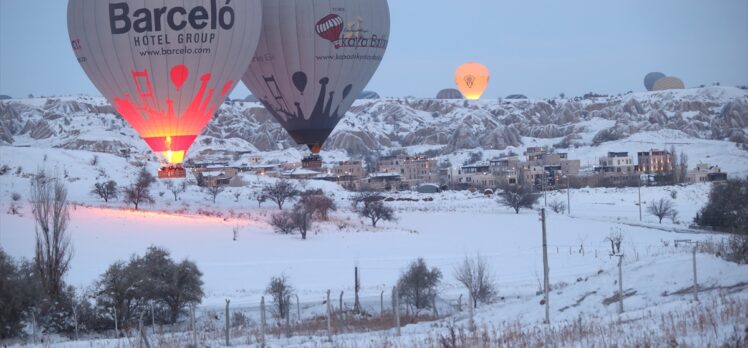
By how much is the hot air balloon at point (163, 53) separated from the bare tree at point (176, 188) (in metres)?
32.1

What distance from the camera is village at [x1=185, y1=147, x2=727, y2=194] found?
8138 cm

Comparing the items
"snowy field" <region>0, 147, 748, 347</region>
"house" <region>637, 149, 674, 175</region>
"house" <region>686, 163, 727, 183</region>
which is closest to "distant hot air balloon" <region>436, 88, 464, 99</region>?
"house" <region>637, 149, 674, 175</region>

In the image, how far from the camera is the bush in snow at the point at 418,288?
22.7 metres

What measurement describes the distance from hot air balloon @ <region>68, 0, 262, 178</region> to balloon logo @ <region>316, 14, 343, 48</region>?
176 centimetres

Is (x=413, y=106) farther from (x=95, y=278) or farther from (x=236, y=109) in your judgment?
(x=95, y=278)

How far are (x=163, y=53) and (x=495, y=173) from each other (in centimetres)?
7488

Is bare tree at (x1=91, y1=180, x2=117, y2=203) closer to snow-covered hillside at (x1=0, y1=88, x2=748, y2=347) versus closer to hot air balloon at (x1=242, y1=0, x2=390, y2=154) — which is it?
snow-covered hillside at (x1=0, y1=88, x2=748, y2=347)

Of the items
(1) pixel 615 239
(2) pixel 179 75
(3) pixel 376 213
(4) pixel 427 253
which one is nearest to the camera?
(2) pixel 179 75

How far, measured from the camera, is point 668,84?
171m

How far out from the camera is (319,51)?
2558 centimetres

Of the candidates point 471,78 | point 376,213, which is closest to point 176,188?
point 376,213

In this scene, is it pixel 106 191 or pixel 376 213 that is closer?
pixel 376 213

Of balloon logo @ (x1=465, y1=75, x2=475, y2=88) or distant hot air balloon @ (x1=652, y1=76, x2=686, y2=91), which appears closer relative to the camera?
balloon logo @ (x1=465, y1=75, x2=475, y2=88)

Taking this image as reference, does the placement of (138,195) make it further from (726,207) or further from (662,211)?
(726,207)
